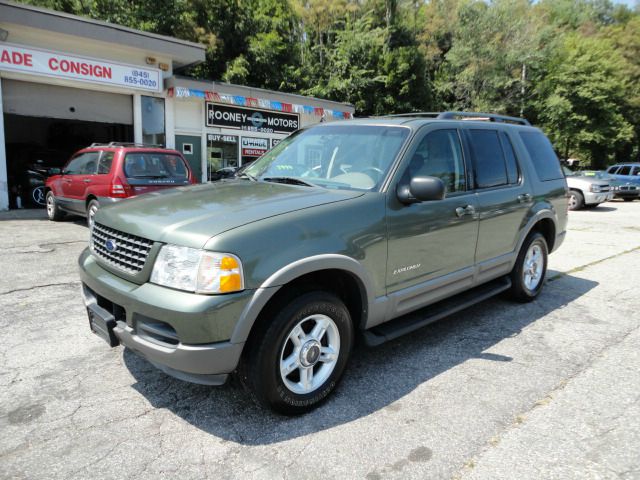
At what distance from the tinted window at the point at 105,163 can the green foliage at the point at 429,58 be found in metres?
15.0

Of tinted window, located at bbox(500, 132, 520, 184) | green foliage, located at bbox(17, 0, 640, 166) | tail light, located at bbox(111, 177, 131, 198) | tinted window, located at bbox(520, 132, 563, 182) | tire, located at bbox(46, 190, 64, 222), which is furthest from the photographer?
green foliage, located at bbox(17, 0, 640, 166)

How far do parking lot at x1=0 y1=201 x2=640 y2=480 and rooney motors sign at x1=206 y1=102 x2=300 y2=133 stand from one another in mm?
12646

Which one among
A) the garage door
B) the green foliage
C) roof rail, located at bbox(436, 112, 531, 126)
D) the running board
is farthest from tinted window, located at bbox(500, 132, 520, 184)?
the green foliage

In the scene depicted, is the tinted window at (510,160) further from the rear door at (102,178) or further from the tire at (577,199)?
the tire at (577,199)

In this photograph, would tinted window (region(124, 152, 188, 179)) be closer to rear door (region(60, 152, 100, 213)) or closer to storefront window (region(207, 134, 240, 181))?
rear door (region(60, 152, 100, 213))

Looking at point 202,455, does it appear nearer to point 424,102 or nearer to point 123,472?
point 123,472

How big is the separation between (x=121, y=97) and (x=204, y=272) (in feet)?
46.1

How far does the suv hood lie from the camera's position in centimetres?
261

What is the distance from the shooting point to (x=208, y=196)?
3.27 metres

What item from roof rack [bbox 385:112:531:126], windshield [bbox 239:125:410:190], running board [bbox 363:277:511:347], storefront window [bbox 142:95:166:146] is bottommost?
running board [bbox 363:277:511:347]

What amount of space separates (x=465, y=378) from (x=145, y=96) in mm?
14368

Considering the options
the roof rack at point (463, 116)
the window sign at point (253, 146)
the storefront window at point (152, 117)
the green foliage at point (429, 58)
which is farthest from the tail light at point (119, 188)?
the green foliage at point (429, 58)

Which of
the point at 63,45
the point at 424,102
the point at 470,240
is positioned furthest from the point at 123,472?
the point at 424,102

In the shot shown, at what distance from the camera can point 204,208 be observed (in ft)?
9.61
